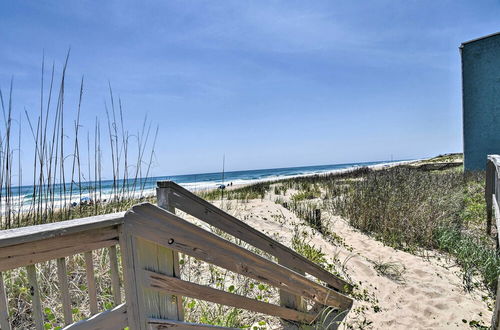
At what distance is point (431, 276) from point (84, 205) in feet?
15.3

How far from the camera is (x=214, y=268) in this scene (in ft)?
12.1

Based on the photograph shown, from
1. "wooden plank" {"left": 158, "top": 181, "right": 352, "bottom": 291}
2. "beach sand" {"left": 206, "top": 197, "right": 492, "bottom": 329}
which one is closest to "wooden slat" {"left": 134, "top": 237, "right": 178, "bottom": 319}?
"wooden plank" {"left": 158, "top": 181, "right": 352, "bottom": 291}

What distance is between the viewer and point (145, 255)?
4.88ft

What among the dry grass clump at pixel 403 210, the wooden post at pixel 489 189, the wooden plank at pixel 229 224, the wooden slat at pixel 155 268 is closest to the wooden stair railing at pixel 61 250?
the wooden slat at pixel 155 268

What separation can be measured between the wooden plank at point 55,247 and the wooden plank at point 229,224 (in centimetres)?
60

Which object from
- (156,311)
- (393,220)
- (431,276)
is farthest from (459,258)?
(156,311)

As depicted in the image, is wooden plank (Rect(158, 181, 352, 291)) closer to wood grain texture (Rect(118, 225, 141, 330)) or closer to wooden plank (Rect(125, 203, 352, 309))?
wooden plank (Rect(125, 203, 352, 309))

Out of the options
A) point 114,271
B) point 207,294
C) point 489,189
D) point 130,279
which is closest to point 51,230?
point 114,271

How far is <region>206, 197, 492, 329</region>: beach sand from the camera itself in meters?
3.18

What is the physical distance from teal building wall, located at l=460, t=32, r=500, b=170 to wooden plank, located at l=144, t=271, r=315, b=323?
13.6 m

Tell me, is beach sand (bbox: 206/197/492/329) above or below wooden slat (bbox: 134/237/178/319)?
below

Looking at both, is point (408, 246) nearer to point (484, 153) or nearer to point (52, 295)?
point (52, 295)

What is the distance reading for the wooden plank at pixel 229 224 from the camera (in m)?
2.02

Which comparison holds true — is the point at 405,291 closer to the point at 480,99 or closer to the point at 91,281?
the point at 91,281
